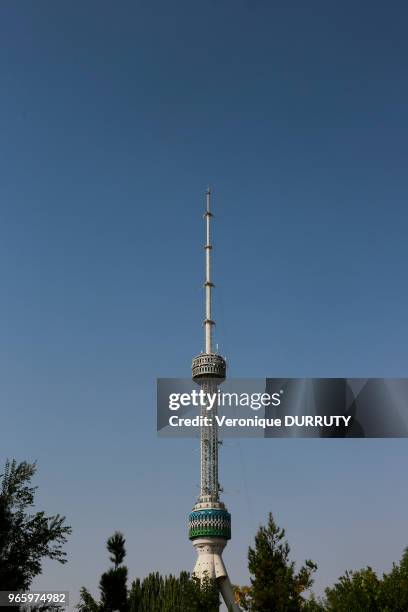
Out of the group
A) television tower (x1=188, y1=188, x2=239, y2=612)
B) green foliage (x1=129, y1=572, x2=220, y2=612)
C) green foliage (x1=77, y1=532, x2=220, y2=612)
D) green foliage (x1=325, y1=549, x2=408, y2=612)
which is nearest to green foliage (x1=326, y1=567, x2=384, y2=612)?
green foliage (x1=325, y1=549, x2=408, y2=612)

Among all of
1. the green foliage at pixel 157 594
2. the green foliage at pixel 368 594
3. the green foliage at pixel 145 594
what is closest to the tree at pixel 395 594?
the green foliage at pixel 368 594

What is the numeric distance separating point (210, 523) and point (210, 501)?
12.6 feet

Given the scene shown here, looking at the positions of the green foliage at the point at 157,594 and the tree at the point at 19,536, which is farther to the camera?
the green foliage at the point at 157,594

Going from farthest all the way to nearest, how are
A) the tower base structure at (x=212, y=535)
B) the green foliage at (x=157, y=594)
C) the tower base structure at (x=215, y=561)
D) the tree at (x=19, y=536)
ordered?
the tower base structure at (x=212, y=535) < the tower base structure at (x=215, y=561) < the green foliage at (x=157, y=594) < the tree at (x=19, y=536)

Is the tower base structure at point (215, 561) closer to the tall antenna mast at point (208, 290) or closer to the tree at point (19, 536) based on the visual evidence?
the tall antenna mast at point (208, 290)

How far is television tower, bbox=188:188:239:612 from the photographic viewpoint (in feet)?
438

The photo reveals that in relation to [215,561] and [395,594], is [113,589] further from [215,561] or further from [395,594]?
[215,561]

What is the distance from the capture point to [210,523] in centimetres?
13375

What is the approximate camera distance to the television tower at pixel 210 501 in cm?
13362

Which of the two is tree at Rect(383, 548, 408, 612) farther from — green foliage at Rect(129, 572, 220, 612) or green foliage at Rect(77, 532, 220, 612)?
green foliage at Rect(129, 572, 220, 612)

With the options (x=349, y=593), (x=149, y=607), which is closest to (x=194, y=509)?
(x=149, y=607)

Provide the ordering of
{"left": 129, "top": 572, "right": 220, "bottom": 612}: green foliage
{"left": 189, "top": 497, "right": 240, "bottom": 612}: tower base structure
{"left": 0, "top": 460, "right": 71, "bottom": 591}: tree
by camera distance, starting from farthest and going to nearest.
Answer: {"left": 189, "top": 497, "right": 240, "bottom": 612}: tower base structure, {"left": 129, "top": 572, "right": 220, "bottom": 612}: green foliage, {"left": 0, "top": 460, "right": 71, "bottom": 591}: tree

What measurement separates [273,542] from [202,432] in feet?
315

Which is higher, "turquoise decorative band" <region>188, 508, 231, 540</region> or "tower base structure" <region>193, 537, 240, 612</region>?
"turquoise decorative band" <region>188, 508, 231, 540</region>
